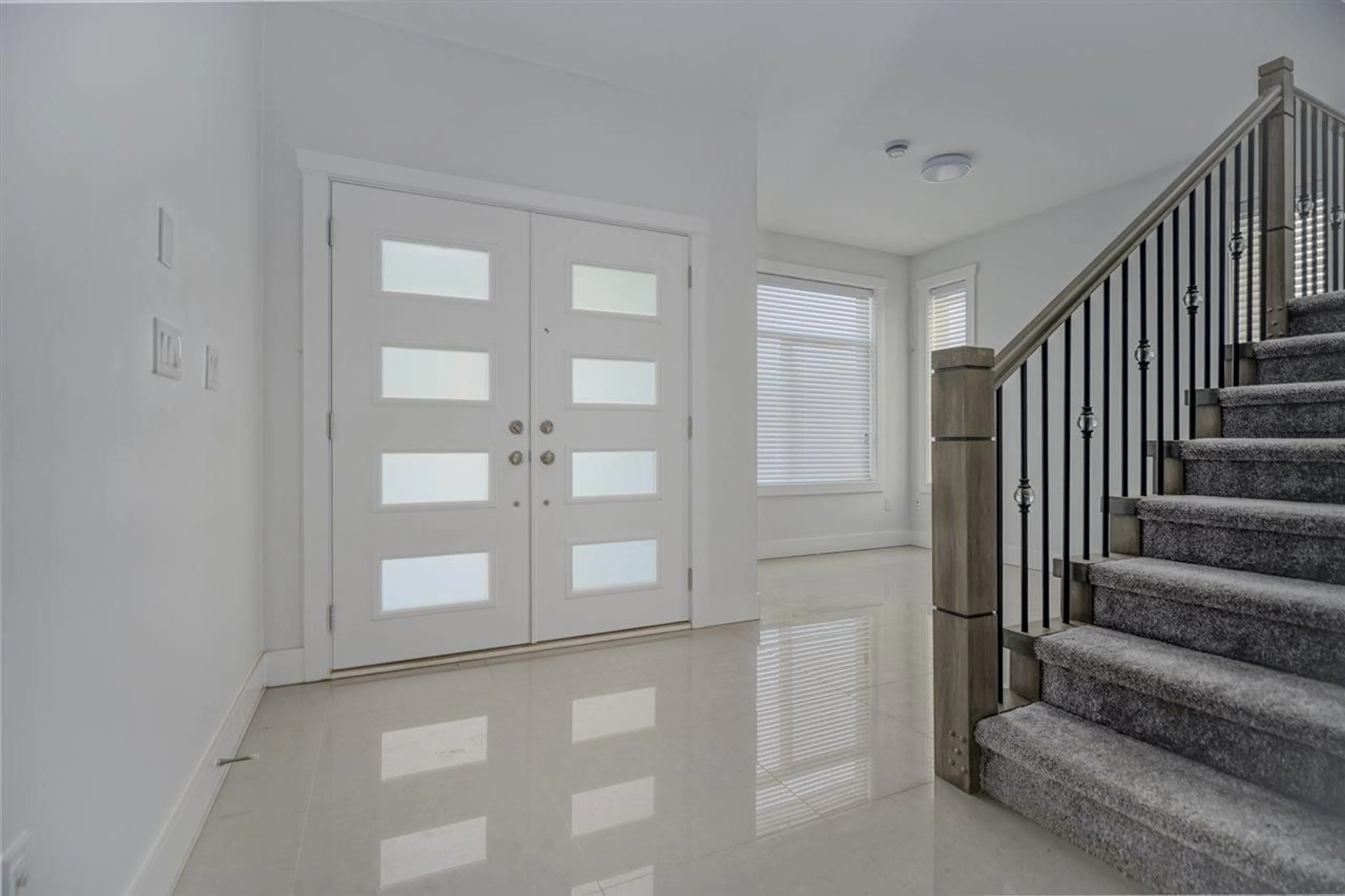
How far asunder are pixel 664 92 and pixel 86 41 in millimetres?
2727

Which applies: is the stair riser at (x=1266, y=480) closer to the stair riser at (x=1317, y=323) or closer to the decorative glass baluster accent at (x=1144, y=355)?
the decorative glass baluster accent at (x=1144, y=355)

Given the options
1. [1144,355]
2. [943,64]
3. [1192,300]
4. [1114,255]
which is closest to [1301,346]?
[1192,300]

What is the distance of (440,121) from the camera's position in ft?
9.66

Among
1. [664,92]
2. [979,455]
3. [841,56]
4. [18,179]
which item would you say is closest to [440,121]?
[664,92]

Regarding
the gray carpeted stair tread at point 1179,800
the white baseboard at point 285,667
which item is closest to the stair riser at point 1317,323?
the gray carpeted stair tread at point 1179,800

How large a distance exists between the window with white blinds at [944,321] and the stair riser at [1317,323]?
288cm

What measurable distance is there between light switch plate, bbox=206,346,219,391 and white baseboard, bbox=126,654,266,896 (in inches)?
40.2

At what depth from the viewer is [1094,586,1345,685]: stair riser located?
4.94 ft

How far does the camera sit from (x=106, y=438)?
1.18 meters

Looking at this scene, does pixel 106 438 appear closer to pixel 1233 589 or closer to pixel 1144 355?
pixel 1233 589

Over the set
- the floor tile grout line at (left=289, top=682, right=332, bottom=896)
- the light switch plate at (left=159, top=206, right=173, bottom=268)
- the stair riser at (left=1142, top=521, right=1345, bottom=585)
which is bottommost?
the floor tile grout line at (left=289, top=682, right=332, bottom=896)

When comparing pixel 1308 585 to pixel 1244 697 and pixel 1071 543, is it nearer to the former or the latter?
pixel 1244 697

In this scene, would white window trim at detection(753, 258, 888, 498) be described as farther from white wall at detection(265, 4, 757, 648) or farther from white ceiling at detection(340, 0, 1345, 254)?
white wall at detection(265, 4, 757, 648)

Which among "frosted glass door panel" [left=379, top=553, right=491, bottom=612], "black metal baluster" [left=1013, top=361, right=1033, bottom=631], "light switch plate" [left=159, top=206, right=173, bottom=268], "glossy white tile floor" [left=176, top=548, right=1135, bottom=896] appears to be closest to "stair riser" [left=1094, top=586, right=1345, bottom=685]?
"black metal baluster" [left=1013, top=361, right=1033, bottom=631]
